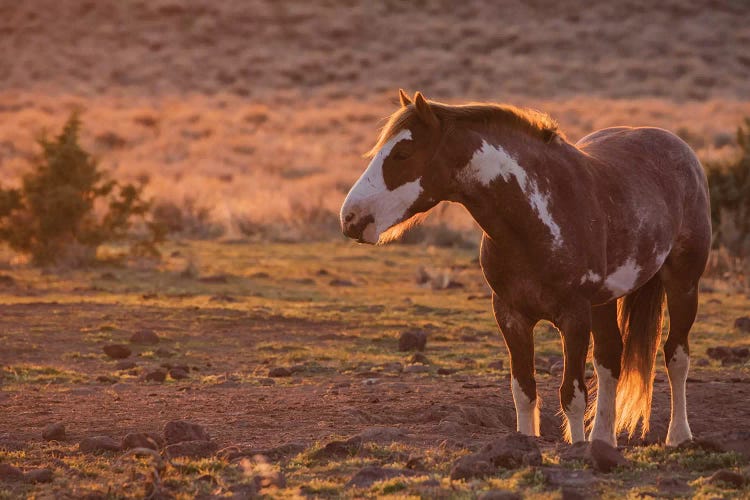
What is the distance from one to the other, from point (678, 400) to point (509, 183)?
2311mm

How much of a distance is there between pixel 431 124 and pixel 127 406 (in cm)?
384

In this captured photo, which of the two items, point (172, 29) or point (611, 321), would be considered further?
point (172, 29)

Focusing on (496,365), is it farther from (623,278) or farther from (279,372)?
(623,278)

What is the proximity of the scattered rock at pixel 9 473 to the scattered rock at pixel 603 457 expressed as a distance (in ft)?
9.79

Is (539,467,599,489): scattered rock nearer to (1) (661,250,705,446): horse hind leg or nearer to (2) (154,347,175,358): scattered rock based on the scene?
(1) (661,250,705,446): horse hind leg

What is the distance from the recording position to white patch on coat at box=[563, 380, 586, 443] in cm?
644

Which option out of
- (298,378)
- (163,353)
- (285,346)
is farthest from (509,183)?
(285,346)

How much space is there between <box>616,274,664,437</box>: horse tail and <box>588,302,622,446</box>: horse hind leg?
0.28 meters

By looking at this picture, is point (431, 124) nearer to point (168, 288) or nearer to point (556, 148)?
point (556, 148)

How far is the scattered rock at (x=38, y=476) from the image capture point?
19.8ft

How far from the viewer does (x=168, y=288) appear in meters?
16.1

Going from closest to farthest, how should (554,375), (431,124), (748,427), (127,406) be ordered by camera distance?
(431,124), (748,427), (127,406), (554,375)

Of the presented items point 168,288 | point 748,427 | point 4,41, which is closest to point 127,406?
point 748,427

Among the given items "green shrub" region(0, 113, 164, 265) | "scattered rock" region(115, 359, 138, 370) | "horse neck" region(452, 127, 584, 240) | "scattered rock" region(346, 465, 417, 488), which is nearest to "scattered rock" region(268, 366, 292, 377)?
"scattered rock" region(115, 359, 138, 370)
